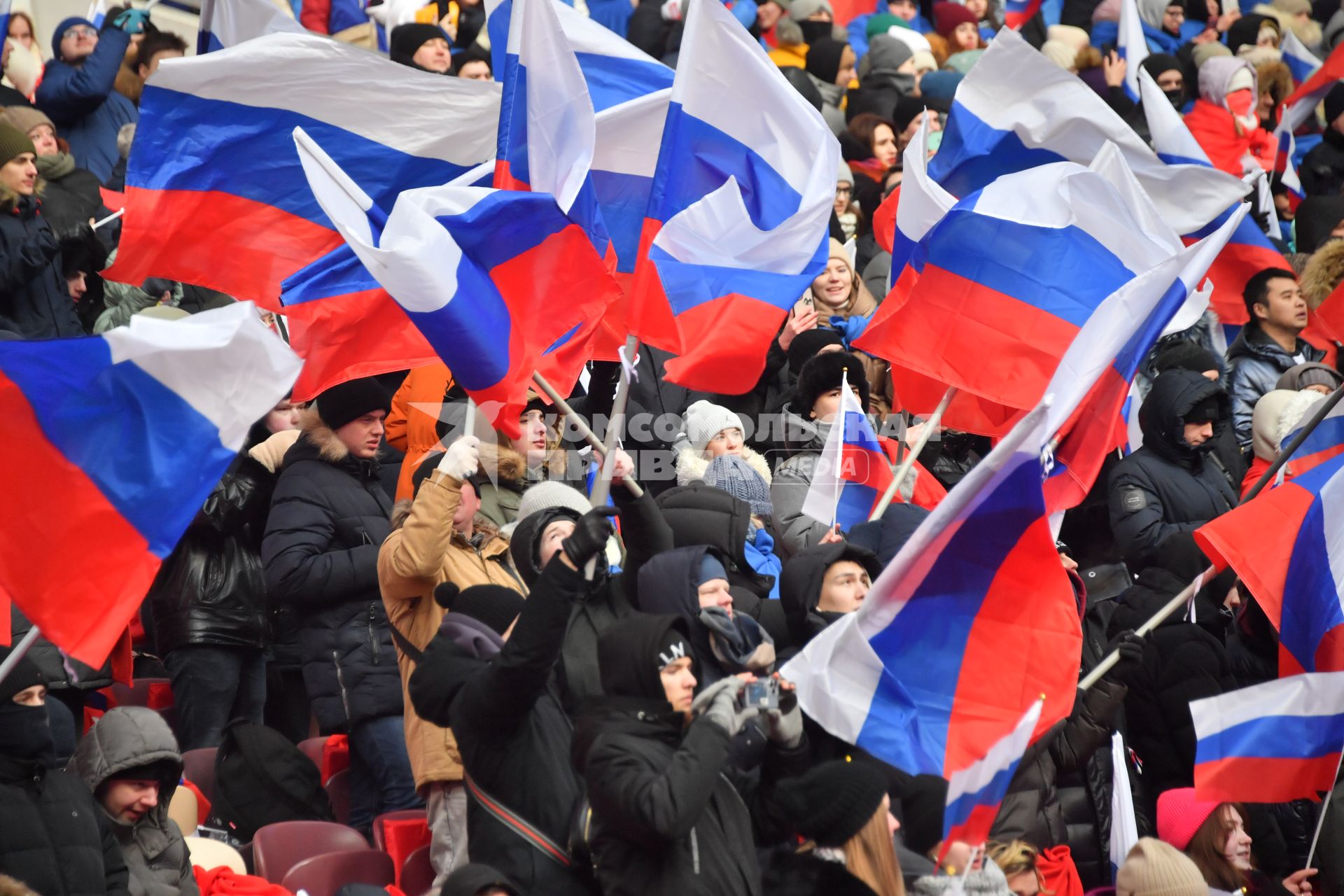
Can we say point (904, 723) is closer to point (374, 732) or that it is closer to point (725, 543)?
point (725, 543)

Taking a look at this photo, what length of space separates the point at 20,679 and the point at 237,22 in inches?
148

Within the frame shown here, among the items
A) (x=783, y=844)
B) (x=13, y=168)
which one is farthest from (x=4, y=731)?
(x=13, y=168)

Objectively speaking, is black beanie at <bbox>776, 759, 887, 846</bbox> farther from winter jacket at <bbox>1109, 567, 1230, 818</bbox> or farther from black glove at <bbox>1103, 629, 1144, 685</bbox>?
winter jacket at <bbox>1109, 567, 1230, 818</bbox>

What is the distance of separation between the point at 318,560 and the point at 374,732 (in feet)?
2.23

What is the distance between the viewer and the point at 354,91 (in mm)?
7469

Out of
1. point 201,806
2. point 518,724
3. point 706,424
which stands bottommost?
point 201,806

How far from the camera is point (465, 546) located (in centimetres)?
657

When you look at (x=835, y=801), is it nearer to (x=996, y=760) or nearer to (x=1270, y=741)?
(x=996, y=760)

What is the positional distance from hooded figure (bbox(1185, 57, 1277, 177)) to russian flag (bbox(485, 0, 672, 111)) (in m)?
5.99

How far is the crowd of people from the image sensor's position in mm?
5090

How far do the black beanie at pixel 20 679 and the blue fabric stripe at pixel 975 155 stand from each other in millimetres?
4668

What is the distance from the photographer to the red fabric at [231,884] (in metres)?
5.96

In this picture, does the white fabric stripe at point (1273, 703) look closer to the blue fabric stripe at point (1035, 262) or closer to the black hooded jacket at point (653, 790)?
the blue fabric stripe at point (1035, 262)

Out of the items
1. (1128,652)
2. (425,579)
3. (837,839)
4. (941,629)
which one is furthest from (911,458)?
(837,839)
